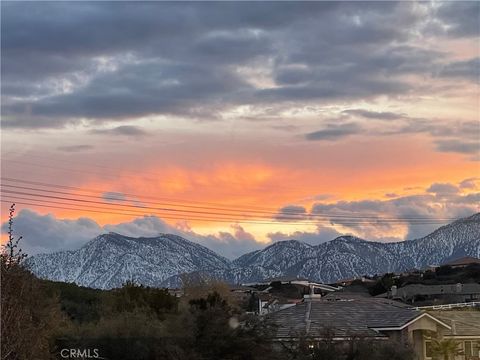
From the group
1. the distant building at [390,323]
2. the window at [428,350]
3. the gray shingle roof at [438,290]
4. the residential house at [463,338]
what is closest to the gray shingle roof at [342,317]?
the distant building at [390,323]

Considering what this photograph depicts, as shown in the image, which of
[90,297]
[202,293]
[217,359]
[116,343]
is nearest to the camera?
[217,359]

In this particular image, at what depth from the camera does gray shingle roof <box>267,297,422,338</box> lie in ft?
182

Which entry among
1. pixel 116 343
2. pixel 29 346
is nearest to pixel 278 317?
pixel 116 343

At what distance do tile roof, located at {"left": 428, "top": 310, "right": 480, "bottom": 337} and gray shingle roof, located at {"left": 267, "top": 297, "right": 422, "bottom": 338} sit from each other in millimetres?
2700

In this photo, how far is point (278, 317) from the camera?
60.4 meters

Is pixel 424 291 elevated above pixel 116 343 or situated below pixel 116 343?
above

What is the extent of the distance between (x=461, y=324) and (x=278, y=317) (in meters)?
13.6

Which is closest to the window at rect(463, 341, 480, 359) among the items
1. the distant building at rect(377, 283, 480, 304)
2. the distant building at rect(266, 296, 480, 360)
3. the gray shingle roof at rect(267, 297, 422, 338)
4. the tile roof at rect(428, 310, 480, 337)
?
the distant building at rect(266, 296, 480, 360)

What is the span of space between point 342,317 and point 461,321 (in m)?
10.00

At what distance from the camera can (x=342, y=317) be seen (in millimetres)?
61500

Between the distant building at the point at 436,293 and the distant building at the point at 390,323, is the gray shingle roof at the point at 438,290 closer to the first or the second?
the distant building at the point at 436,293

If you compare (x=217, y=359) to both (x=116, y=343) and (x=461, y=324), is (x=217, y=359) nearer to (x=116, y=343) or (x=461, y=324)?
(x=116, y=343)

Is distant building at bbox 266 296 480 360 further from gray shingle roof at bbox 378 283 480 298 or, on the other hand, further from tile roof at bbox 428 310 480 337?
gray shingle roof at bbox 378 283 480 298

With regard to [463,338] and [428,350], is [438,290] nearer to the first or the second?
[463,338]
